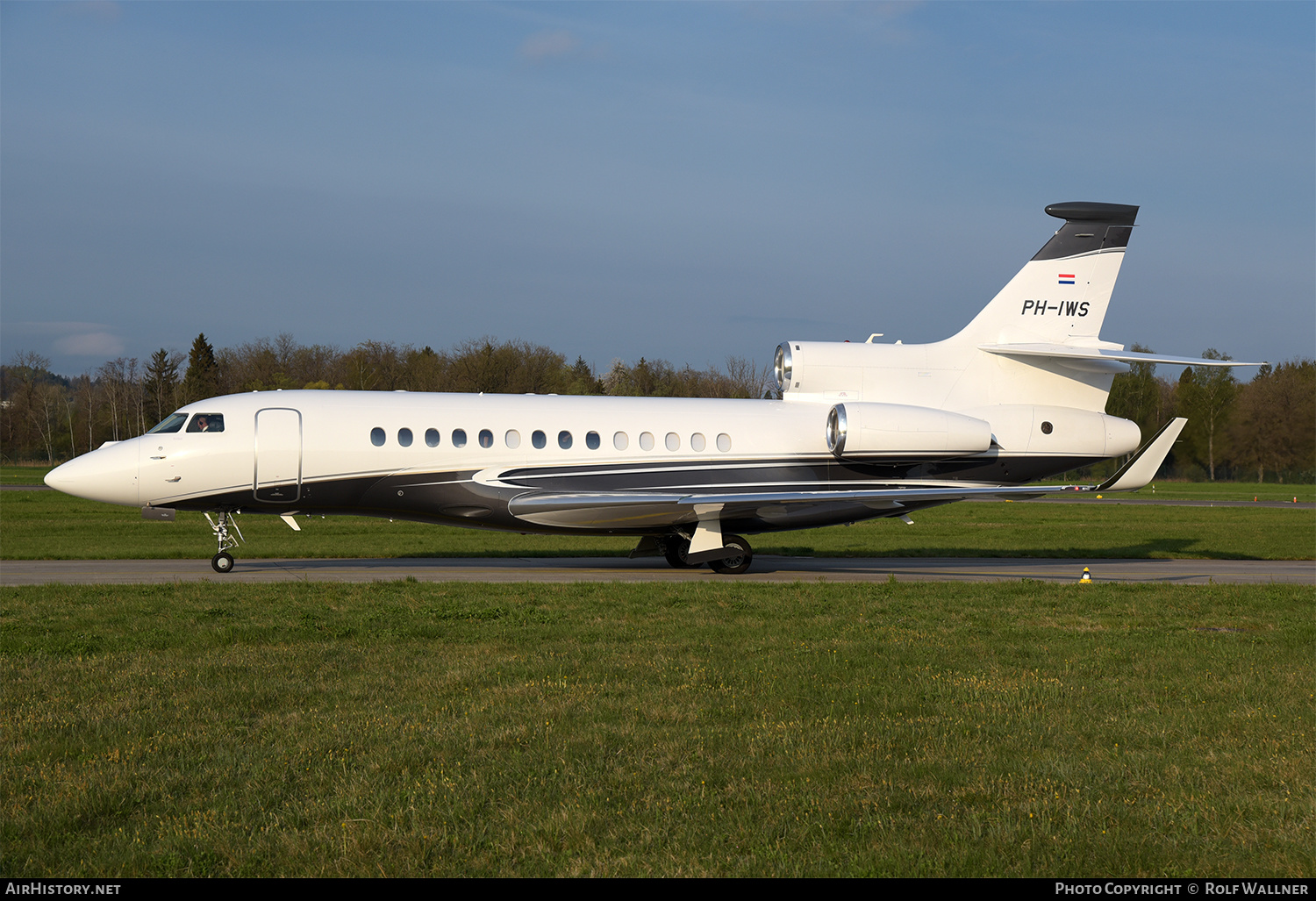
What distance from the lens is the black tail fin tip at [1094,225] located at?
66.7 ft

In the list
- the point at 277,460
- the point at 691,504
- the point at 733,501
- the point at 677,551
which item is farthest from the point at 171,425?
the point at 733,501

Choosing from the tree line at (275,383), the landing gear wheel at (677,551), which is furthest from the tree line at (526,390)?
the landing gear wheel at (677,551)

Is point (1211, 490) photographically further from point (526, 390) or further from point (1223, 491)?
point (526, 390)

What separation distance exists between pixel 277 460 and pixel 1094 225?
16253 millimetres

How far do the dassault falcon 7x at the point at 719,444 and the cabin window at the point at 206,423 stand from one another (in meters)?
0.03

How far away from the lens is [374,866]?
4914mm

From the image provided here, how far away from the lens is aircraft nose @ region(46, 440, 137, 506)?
1733cm

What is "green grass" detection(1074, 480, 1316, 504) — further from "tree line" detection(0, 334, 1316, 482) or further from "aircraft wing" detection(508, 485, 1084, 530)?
"aircraft wing" detection(508, 485, 1084, 530)

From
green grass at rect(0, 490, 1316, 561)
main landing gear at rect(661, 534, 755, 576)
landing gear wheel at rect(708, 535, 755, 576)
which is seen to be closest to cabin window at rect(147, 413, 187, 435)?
green grass at rect(0, 490, 1316, 561)

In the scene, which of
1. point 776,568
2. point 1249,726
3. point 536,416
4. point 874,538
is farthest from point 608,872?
point 874,538

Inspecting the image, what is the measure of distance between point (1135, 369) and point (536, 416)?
63.3m

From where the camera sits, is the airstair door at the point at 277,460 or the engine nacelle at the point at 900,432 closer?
the airstair door at the point at 277,460

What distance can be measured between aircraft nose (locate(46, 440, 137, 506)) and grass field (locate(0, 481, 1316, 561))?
12.3ft

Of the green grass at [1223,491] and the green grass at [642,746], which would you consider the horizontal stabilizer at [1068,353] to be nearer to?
the green grass at [642,746]
